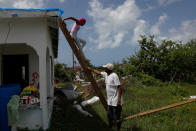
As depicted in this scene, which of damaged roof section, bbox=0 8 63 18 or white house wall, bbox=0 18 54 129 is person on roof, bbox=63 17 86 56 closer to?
damaged roof section, bbox=0 8 63 18

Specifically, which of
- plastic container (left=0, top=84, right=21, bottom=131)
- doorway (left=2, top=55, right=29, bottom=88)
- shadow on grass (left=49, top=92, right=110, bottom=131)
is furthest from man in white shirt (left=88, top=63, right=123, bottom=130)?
doorway (left=2, top=55, right=29, bottom=88)

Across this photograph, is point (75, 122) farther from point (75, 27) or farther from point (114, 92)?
point (75, 27)

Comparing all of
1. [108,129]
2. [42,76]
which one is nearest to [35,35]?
[42,76]

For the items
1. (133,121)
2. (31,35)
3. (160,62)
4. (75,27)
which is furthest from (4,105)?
(160,62)

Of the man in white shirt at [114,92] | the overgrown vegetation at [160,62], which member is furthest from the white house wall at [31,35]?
the overgrown vegetation at [160,62]

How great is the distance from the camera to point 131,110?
6.27m

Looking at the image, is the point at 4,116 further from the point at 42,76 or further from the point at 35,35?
the point at 35,35

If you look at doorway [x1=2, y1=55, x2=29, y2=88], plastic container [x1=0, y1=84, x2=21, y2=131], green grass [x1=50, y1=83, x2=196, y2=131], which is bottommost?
green grass [x1=50, y1=83, x2=196, y2=131]

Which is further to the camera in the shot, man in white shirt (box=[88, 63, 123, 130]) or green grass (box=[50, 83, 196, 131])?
green grass (box=[50, 83, 196, 131])

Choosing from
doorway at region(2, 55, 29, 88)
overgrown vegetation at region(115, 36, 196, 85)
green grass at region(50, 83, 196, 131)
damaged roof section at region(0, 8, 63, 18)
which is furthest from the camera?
overgrown vegetation at region(115, 36, 196, 85)

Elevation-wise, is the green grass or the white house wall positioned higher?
the white house wall

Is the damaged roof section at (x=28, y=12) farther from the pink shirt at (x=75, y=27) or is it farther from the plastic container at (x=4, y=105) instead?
the plastic container at (x=4, y=105)

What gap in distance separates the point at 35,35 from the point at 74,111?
3.54 m

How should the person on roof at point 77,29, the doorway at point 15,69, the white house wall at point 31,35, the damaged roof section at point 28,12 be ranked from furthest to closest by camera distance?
the doorway at point 15,69 → the person on roof at point 77,29 → the white house wall at point 31,35 → the damaged roof section at point 28,12
